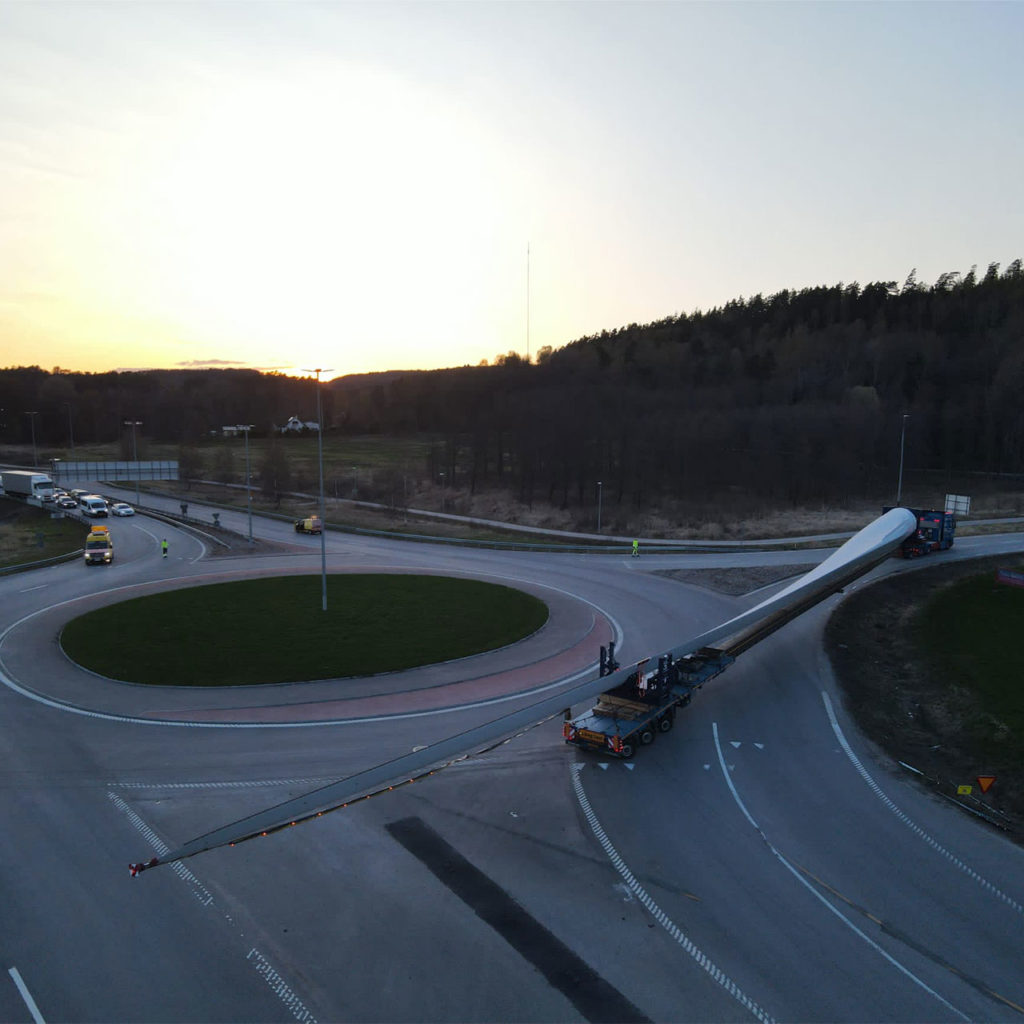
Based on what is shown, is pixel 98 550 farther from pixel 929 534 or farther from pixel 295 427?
pixel 295 427

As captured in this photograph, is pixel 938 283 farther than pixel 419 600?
Yes

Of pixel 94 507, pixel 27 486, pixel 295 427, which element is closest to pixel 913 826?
pixel 94 507

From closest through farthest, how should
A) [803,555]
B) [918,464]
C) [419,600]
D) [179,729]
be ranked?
[179,729]
[419,600]
[803,555]
[918,464]

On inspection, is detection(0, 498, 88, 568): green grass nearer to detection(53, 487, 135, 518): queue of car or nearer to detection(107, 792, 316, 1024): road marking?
detection(53, 487, 135, 518): queue of car

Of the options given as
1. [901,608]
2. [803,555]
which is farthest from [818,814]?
[803,555]

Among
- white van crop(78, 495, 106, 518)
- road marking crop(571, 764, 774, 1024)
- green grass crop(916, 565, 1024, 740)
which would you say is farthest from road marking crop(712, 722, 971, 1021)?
white van crop(78, 495, 106, 518)

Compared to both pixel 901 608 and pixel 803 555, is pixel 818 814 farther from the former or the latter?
pixel 803 555

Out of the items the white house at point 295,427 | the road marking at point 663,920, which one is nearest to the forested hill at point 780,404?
the white house at point 295,427
